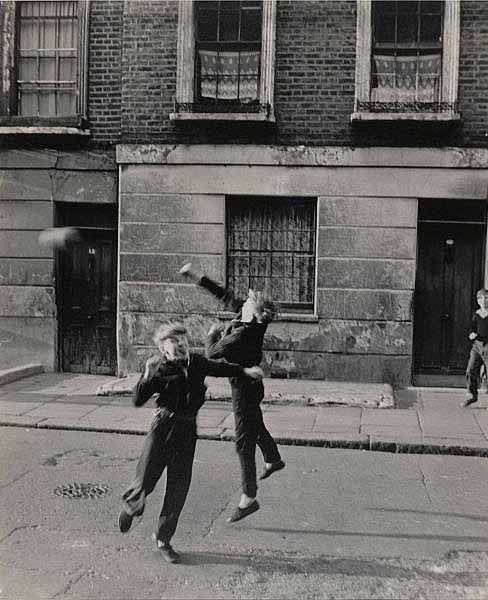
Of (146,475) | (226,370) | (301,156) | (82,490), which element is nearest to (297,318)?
(301,156)

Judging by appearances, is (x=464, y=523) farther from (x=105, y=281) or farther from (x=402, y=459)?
(x=105, y=281)

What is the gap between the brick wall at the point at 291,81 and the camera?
10.5 m

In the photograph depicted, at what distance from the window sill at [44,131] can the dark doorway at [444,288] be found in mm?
5760

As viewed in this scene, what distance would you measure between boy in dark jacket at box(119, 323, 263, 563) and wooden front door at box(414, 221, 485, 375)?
285 inches

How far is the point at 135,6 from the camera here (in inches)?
438

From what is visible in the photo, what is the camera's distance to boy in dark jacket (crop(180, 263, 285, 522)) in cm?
550

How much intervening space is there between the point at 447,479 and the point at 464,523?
1.24 meters

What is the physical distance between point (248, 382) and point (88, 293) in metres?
6.97

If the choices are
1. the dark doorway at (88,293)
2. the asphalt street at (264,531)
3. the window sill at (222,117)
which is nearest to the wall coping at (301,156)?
the window sill at (222,117)

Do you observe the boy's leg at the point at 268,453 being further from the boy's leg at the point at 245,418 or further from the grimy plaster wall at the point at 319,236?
the grimy plaster wall at the point at 319,236

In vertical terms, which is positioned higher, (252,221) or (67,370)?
(252,221)

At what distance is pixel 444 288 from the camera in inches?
433

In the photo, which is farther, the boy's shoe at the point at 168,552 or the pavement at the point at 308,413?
the pavement at the point at 308,413

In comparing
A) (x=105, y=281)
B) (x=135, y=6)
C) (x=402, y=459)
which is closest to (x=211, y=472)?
(x=402, y=459)
